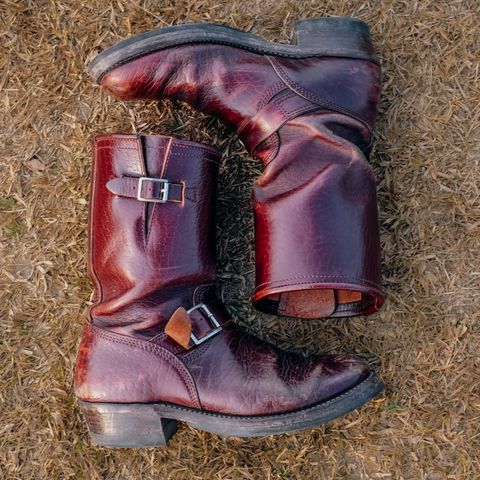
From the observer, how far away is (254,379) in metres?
2.17

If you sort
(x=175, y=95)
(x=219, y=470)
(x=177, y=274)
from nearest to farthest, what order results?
(x=177, y=274), (x=175, y=95), (x=219, y=470)

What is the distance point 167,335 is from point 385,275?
907 mm

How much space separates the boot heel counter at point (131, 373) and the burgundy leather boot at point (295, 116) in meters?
0.39

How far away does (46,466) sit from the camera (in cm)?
245

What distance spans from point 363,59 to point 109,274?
1153 millimetres

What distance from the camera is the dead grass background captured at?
245 cm

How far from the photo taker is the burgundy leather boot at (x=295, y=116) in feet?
6.76

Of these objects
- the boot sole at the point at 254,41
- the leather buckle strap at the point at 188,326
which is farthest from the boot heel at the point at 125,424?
the boot sole at the point at 254,41

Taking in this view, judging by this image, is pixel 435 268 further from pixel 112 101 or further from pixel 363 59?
pixel 112 101

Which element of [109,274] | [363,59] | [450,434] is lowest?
[450,434]

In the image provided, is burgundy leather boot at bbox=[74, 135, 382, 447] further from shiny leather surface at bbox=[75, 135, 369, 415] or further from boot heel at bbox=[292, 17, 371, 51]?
boot heel at bbox=[292, 17, 371, 51]

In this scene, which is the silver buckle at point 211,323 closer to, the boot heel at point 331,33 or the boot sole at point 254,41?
the boot sole at point 254,41

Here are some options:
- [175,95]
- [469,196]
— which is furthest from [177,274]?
[469,196]

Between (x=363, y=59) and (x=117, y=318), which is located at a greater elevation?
(x=363, y=59)
